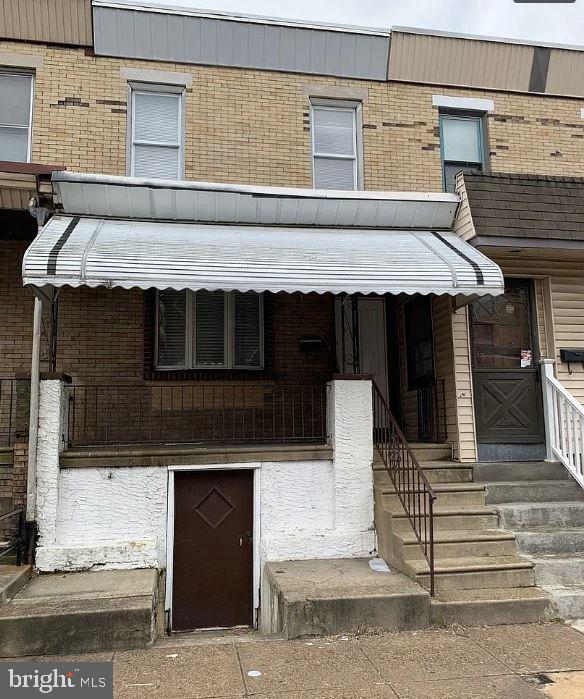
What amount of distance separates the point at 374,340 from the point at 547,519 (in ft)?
12.6

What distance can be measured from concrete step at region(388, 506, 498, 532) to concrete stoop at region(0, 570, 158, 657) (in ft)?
8.59

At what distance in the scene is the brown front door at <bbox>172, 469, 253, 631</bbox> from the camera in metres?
6.70

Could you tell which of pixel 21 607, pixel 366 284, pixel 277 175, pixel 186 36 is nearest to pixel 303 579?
pixel 21 607

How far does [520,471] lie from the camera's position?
24.3 feet

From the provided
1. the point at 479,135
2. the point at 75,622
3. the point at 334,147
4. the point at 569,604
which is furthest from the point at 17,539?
the point at 479,135

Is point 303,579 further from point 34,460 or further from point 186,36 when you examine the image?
point 186,36

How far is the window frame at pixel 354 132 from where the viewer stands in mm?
9094

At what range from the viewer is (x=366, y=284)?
20.7ft

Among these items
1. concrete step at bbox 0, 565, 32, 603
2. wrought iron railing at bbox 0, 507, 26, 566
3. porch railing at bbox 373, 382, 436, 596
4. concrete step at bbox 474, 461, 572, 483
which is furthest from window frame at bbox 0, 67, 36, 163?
concrete step at bbox 474, 461, 572, 483

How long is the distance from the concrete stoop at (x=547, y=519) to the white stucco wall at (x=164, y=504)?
5.12 ft

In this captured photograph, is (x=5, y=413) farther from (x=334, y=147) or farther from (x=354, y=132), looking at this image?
(x=354, y=132)

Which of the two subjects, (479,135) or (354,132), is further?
(479,135)

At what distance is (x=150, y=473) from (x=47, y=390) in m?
1.43

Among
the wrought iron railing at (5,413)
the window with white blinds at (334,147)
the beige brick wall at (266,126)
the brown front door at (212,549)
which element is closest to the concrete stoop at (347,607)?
the brown front door at (212,549)
